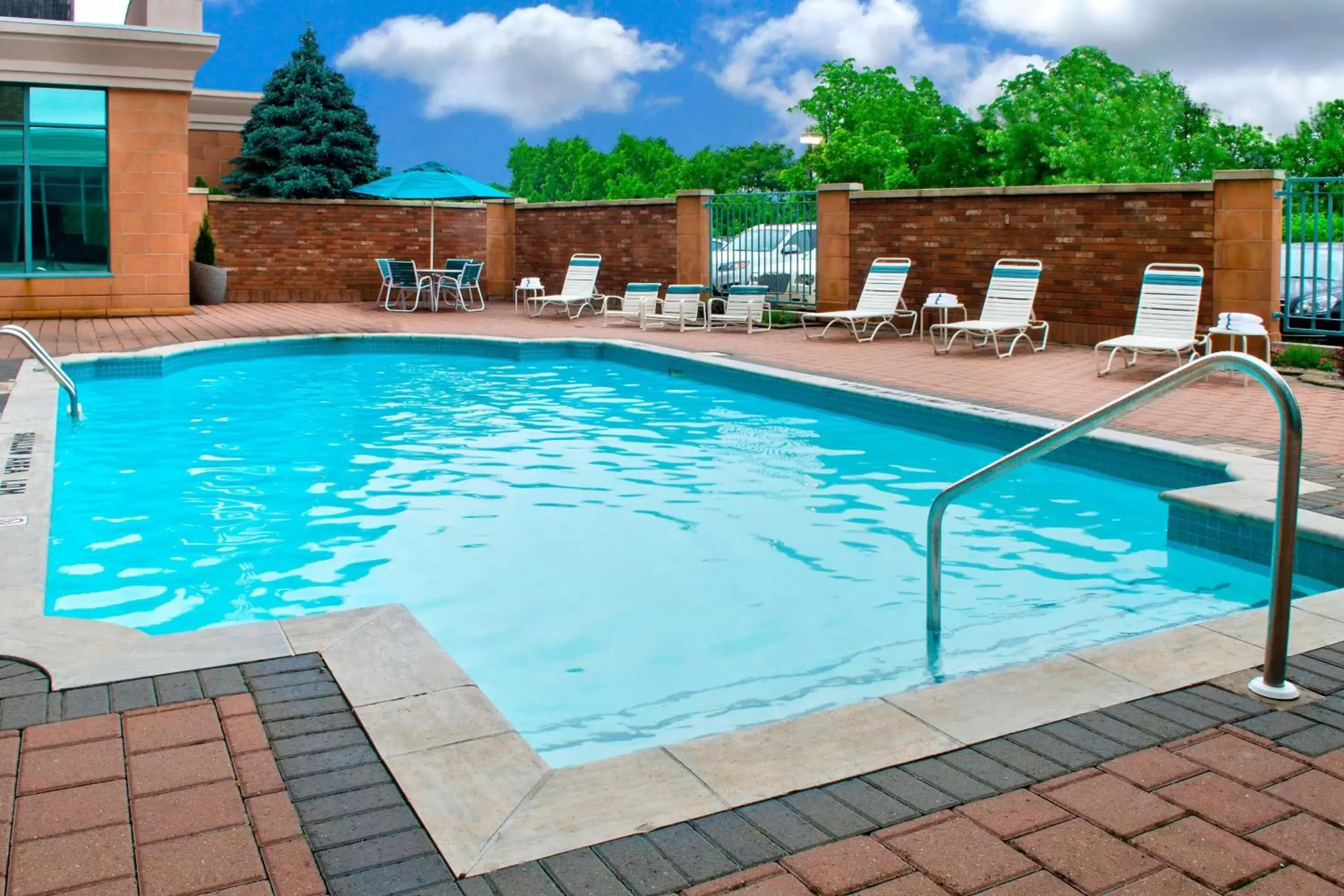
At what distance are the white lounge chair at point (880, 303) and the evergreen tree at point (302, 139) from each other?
69.3ft

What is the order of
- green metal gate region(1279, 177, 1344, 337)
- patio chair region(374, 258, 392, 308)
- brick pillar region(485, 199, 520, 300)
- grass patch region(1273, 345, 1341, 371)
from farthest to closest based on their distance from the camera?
brick pillar region(485, 199, 520, 300) → patio chair region(374, 258, 392, 308) → green metal gate region(1279, 177, 1344, 337) → grass patch region(1273, 345, 1341, 371)

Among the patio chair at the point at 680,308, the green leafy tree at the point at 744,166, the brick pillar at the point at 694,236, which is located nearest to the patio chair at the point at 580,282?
the brick pillar at the point at 694,236

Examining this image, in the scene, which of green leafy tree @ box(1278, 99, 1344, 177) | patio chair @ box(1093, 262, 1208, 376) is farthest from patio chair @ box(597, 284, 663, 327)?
green leafy tree @ box(1278, 99, 1344, 177)

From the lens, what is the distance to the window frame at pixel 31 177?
15250mm

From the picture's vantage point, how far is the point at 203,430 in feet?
29.2

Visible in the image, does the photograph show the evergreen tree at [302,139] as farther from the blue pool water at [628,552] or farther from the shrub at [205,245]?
the blue pool water at [628,552]

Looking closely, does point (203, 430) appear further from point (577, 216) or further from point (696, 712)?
point (577, 216)

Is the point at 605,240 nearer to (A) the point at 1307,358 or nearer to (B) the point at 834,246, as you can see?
(B) the point at 834,246

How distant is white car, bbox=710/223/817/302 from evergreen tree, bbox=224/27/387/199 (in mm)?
17727

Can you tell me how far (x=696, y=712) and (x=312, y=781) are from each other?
61.8 inches

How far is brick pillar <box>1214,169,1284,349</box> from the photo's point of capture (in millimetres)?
10477

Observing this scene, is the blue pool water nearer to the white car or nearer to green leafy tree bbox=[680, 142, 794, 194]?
the white car

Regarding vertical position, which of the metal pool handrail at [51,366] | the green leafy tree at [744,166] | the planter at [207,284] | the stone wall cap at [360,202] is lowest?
the metal pool handrail at [51,366]

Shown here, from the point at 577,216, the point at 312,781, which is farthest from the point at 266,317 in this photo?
the point at 312,781
